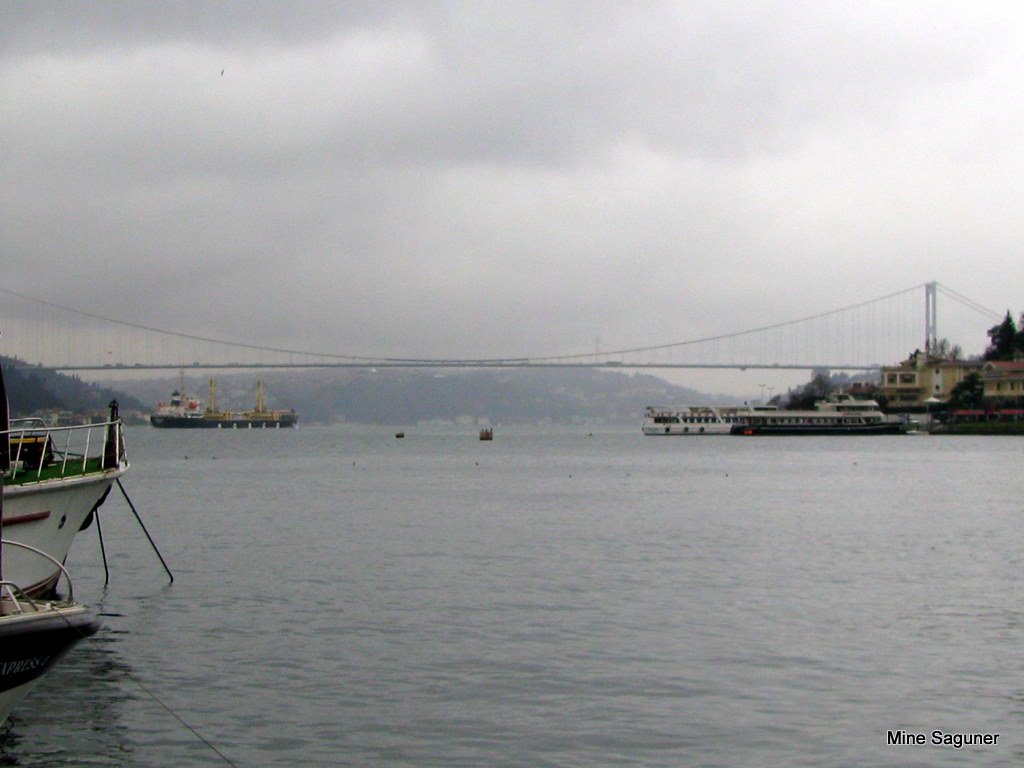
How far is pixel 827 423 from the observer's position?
459ft

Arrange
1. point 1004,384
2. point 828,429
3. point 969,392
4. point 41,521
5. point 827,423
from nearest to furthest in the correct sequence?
point 41,521, point 828,429, point 827,423, point 1004,384, point 969,392

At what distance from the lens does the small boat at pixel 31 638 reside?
399 inches

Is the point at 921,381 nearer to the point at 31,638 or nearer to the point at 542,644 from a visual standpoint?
the point at 542,644

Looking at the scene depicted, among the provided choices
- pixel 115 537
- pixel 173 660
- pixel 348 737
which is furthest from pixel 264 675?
pixel 115 537

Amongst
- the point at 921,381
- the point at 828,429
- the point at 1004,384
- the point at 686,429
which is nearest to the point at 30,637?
the point at 828,429

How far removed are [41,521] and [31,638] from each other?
6787 mm

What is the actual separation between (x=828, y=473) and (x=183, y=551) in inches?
1715

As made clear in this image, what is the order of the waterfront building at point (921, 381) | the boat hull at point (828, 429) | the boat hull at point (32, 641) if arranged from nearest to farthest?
the boat hull at point (32, 641) < the boat hull at point (828, 429) < the waterfront building at point (921, 381)

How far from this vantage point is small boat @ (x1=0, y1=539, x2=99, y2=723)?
1012cm

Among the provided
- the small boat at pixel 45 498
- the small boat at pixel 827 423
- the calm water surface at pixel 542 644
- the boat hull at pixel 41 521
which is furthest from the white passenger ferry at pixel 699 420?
the boat hull at pixel 41 521

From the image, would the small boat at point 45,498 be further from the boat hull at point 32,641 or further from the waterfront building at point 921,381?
the waterfront building at point 921,381

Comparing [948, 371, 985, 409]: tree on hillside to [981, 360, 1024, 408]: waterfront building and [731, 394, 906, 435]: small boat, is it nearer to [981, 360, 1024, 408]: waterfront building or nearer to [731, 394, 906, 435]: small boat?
[981, 360, 1024, 408]: waterfront building

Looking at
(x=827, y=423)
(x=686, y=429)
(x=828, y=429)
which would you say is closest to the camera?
(x=828, y=429)

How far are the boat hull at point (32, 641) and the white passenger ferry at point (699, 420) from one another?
137m
